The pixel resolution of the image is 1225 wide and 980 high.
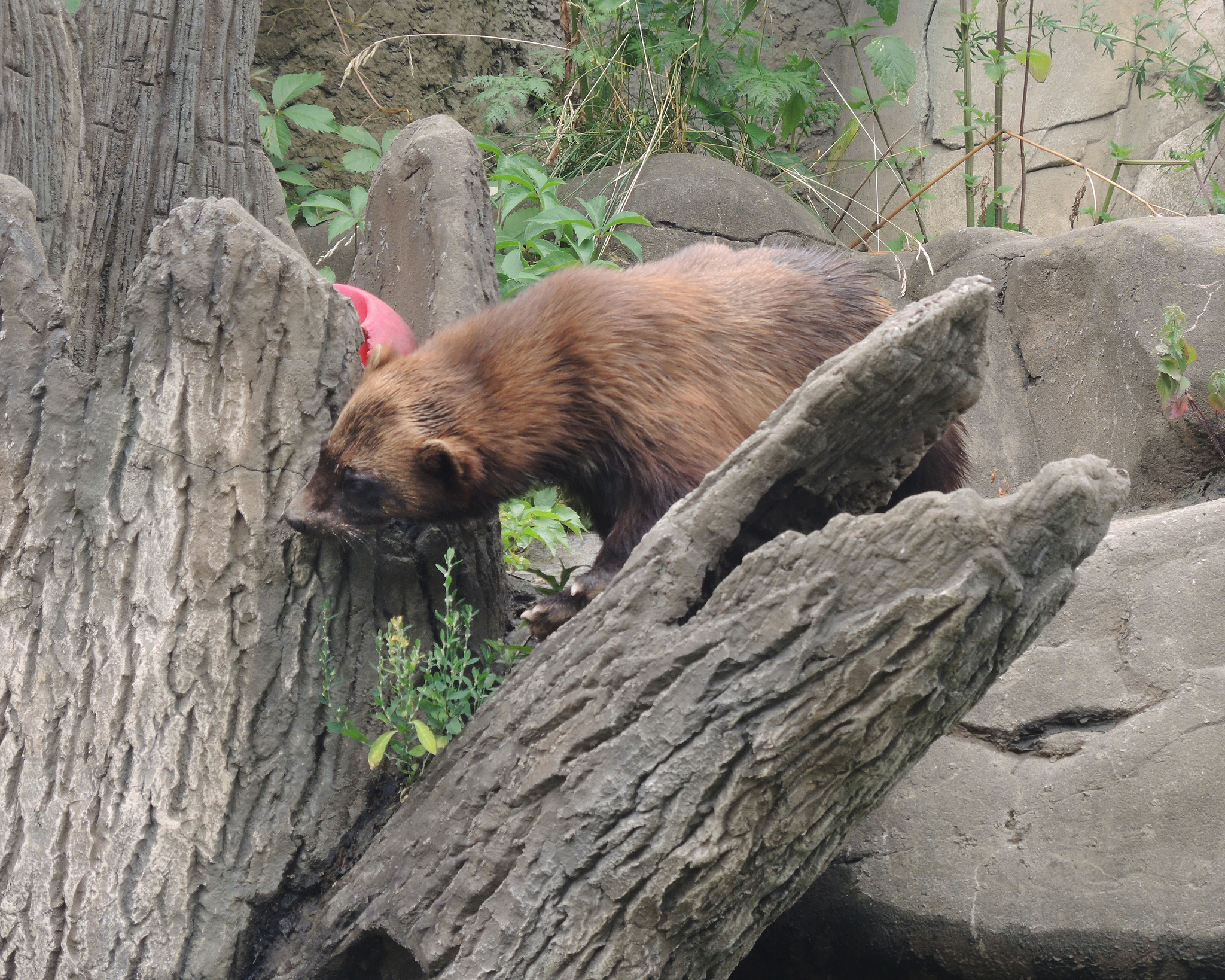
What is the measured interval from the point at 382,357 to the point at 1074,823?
2.41 metres

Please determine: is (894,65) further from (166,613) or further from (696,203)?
(166,613)

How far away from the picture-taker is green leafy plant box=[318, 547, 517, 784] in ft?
8.26

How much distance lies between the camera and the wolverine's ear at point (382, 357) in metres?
3.26

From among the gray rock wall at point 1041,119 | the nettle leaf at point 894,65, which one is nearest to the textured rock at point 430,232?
the nettle leaf at point 894,65

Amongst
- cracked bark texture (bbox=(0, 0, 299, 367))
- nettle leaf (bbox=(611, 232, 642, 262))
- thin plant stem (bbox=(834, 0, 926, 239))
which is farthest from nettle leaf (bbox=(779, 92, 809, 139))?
cracked bark texture (bbox=(0, 0, 299, 367))

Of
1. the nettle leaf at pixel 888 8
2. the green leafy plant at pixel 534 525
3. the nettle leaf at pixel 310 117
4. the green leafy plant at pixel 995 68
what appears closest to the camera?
the green leafy plant at pixel 534 525

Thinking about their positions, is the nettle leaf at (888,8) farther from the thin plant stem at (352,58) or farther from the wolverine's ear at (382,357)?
the wolverine's ear at (382,357)

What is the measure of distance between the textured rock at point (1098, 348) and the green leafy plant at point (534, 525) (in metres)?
2.44

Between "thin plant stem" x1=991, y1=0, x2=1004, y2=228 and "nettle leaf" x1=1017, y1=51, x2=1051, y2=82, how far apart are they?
0.16m

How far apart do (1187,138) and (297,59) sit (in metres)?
6.94

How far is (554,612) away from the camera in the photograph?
111 inches

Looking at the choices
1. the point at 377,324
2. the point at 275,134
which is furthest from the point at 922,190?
the point at 377,324

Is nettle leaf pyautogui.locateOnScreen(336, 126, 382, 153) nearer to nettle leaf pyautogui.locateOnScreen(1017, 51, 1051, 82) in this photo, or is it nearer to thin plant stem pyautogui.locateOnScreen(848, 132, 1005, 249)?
thin plant stem pyautogui.locateOnScreen(848, 132, 1005, 249)

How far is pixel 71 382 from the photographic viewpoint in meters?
2.68
